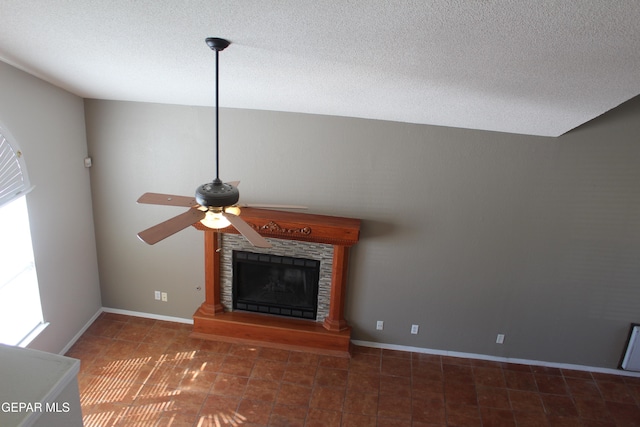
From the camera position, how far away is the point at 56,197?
14.8 ft

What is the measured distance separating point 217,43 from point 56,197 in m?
2.83

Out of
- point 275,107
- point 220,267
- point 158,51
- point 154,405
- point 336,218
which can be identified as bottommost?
point 154,405

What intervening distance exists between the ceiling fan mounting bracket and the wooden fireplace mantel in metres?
2.23

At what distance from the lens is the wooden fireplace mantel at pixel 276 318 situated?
187 inches

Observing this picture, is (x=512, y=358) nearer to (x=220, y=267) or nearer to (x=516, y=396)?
(x=516, y=396)

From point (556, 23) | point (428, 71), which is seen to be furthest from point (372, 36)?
point (556, 23)

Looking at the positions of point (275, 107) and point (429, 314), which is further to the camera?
point (429, 314)

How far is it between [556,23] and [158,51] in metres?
2.34

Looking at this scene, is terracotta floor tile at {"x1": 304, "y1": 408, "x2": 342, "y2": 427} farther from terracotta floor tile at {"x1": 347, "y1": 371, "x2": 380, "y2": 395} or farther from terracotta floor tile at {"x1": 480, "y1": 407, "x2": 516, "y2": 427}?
terracotta floor tile at {"x1": 480, "y1": 407, "x2": 516, "y2": 427}

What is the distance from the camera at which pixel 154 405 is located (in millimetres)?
4367

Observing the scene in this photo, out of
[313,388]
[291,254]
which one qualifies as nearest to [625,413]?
[313,388]

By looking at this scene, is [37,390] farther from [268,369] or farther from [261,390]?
[268,369]

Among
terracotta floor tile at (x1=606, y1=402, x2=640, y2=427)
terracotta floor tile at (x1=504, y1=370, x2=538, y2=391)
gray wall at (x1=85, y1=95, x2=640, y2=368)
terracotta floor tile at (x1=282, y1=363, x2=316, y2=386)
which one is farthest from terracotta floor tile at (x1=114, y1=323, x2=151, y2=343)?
terracotta floor tile at (x1=606, y1=402, x2=640, y2=427)

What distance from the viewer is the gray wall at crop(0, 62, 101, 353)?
3949mm
